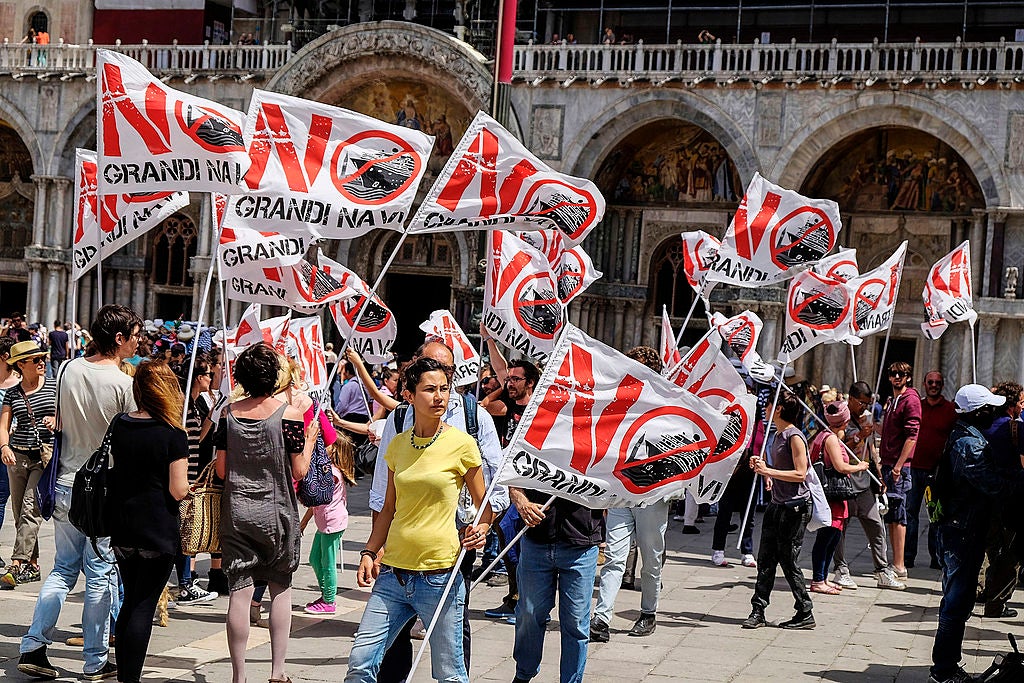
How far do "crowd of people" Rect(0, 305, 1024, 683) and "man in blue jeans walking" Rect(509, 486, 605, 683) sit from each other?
11 mm

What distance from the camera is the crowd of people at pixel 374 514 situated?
6645 millimetres

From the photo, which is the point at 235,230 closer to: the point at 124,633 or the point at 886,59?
the point at 124,633

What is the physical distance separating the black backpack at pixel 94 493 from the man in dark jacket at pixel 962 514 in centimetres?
501

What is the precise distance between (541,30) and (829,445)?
68.5ft

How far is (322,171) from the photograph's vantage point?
9531 millimetres

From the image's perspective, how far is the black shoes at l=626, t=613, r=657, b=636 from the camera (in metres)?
9.96

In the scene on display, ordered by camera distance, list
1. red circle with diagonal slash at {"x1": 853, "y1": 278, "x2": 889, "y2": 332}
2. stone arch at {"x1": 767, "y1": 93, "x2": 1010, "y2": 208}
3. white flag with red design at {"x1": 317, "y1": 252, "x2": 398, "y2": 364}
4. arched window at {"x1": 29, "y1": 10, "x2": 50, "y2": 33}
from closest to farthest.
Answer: white flag with red design at {"x1": 317, "y1": 252, "x2": 398, "y2": 364}
red circle with diagonal slash at {"x1": 853, "y1": 278, "x2": 889, "y2": 332}
stone arch at {"x1": 767, "y1": 93, "x2": 1010, "y2": 208}
arched window at {"x1": 29, "y1": 10, "x2": 50, "y2": 33}

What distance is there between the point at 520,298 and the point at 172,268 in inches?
883

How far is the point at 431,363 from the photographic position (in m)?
6.77

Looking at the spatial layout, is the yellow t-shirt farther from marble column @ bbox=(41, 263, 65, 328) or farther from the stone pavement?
marble column @ bbox=(41, 263, 65, 328)

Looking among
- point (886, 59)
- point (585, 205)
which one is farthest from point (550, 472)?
point (886, 59)

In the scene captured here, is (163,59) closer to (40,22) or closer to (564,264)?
(40,22)

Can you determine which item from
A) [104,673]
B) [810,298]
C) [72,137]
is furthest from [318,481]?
[72,137]

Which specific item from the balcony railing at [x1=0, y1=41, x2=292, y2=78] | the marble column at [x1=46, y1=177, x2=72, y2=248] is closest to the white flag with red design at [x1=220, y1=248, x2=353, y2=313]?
the balcony railing at [x1=0, y1=41, x2=292, y2=78]
